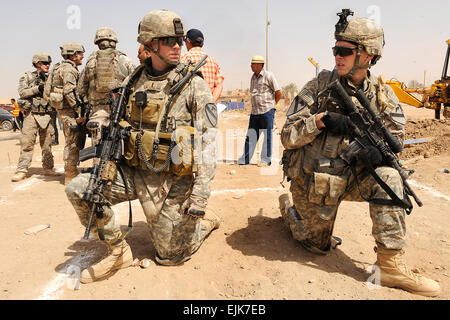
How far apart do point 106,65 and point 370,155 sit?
4.23m

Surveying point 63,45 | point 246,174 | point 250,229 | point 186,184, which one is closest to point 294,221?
point 250,229

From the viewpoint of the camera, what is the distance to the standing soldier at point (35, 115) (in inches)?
265

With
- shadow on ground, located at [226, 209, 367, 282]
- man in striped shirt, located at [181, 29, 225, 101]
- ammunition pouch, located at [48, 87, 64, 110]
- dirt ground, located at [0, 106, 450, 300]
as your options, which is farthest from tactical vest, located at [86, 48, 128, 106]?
shadow on ground, located at [226, 209, 367, 282]

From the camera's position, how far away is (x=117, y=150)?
300 cm

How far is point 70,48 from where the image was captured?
6.08m

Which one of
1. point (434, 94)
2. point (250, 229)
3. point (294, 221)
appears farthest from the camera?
point (434, 94)

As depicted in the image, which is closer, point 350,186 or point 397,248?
point 397,248

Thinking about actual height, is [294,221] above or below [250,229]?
above

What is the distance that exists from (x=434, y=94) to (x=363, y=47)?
1096 cm

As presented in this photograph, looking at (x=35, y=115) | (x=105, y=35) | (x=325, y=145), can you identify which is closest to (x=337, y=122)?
(x=325, y=145)

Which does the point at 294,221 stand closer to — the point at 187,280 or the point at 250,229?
the point at 250,229

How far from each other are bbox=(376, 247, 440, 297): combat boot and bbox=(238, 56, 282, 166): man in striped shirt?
15.2 feet

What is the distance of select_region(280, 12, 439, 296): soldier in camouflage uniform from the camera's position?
2797 mm

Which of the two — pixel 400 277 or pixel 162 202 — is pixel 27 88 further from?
pixel 400 277
